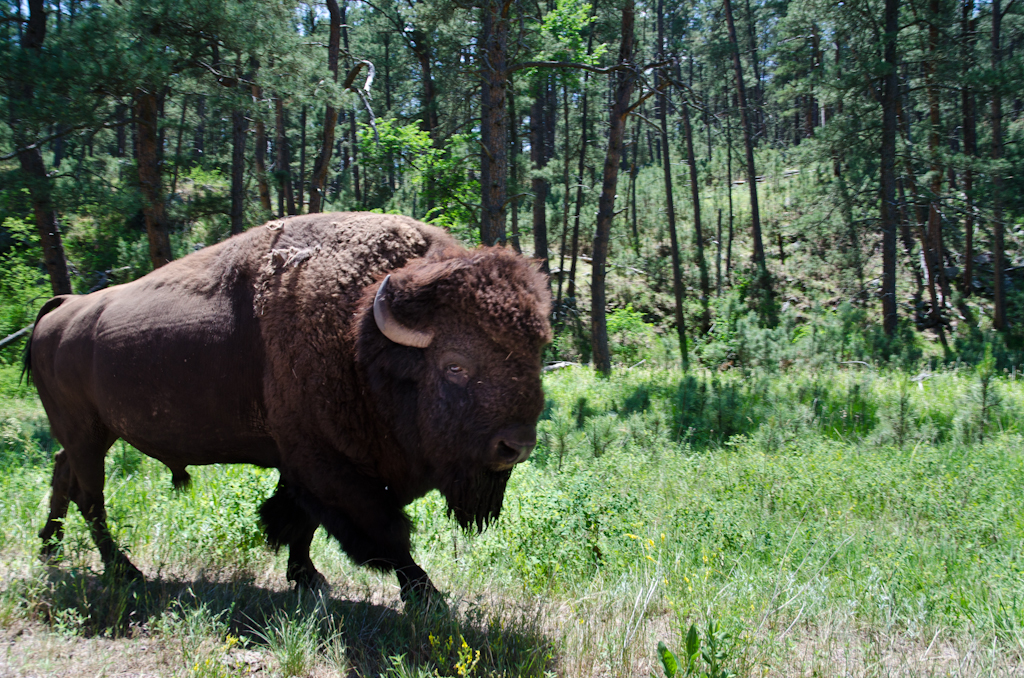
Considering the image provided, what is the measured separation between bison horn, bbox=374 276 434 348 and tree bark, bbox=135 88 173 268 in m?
8.07

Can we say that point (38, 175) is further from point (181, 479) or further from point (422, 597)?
point (422, 597)

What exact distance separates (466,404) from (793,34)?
33.7m

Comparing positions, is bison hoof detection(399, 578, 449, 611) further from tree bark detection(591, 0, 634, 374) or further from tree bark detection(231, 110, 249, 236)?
tree bark detection(591, 0, 634, 374)

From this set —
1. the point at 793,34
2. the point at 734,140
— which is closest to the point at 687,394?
the point at 793,34

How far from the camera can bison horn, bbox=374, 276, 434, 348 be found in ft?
11.5

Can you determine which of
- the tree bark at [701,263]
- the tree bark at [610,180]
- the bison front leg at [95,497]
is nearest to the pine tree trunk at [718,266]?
the tree bark at [701,263]

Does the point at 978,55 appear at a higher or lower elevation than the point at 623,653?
higher

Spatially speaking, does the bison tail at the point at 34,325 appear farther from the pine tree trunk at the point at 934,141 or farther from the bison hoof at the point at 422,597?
the pine tree trunk at the point at 934,141

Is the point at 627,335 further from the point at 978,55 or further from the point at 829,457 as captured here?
the point at 829,457

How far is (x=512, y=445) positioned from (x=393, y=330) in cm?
91

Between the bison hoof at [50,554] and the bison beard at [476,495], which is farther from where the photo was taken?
the bison hoof at [50,554]

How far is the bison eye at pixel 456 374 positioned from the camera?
345 centimetres

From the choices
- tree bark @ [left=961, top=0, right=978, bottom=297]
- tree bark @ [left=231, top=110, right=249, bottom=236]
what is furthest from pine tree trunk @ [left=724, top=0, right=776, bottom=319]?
tree bark @ [left=231, top=110, right=249, bottom=236]

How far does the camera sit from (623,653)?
3.29 m
